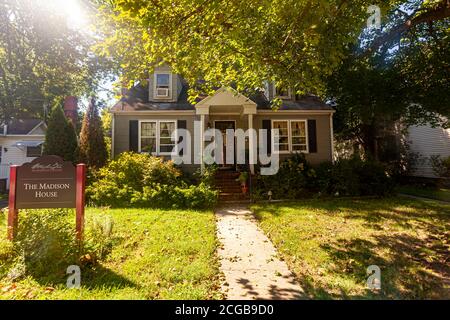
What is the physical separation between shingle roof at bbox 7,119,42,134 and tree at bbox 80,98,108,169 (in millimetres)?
11836

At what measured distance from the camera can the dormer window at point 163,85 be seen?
586 inches

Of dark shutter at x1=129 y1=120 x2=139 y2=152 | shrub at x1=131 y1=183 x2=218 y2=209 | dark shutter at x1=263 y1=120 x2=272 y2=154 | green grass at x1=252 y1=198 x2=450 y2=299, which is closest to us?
green grass at x1=252 y1=198 x2=450 y2=299

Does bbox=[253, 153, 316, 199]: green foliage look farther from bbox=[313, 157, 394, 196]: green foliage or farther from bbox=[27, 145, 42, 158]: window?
bbox=[27, 145, 42, 158]: window

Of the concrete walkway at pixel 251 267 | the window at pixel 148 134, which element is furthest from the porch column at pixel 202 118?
the concrete walkway at pixel 251 267

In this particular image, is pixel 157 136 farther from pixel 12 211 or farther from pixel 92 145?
pixel 12 211

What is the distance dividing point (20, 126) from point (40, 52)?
1006 cm

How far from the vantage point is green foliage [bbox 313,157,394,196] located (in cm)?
1153

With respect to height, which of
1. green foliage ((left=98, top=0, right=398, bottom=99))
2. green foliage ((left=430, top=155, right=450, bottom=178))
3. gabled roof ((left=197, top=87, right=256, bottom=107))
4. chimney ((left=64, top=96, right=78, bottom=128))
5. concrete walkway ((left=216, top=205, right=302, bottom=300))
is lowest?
concrete walkway ((left=216, top=205, right=302, bottom=300))

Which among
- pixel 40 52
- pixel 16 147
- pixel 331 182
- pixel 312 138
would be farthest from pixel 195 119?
pixel 16 147

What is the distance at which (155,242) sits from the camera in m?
5.66

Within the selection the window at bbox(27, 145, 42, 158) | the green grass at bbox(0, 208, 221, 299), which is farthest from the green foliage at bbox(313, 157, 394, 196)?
the window at bbox(27, 145, 42, 158)

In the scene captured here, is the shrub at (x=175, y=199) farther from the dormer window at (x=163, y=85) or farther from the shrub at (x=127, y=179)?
the dormer window at (x=163, y=85)

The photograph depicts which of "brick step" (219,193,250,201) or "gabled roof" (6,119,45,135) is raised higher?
"gabled roof" (6,119,45,135)

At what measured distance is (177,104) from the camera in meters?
14.6
